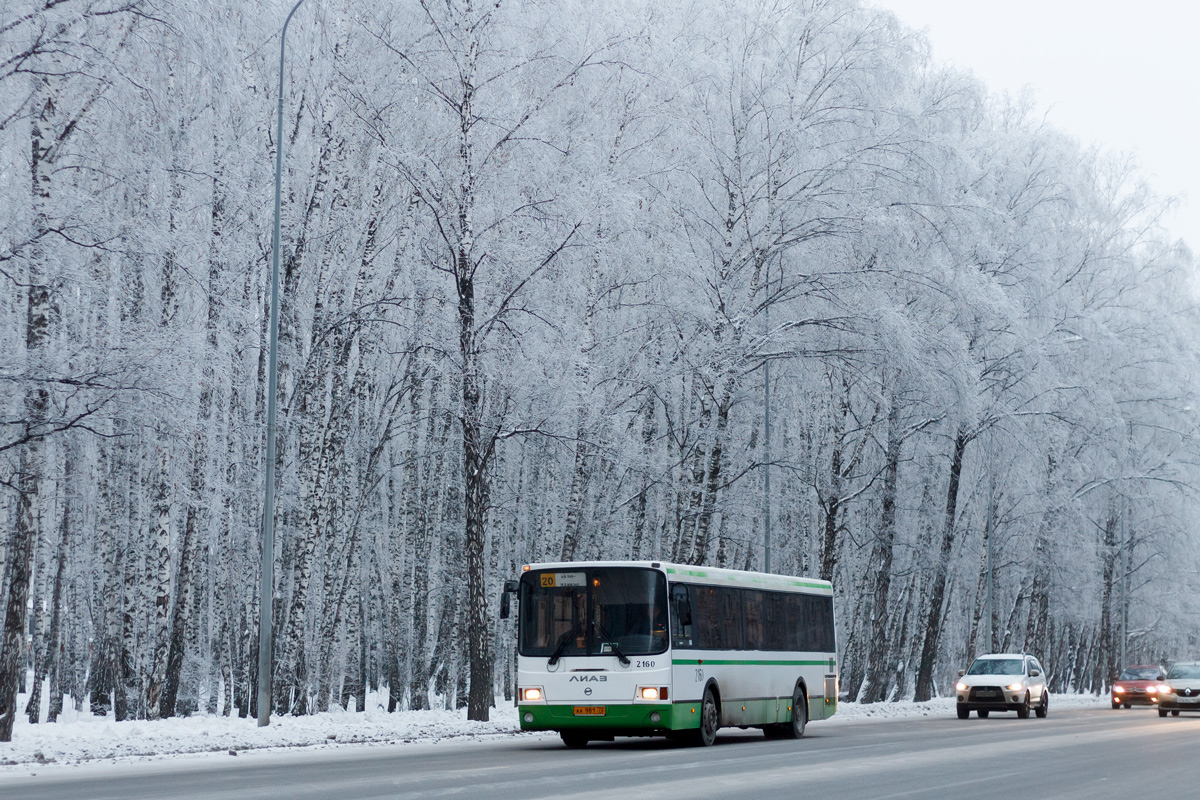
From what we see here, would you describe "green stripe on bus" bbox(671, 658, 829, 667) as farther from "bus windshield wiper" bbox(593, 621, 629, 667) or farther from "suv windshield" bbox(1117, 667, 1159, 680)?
"suv windshield" bbox(1117, 667, 1159, 680)

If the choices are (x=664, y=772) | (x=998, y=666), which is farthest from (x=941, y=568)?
(x=664, y=772)

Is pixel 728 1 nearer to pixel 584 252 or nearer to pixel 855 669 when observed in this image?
pixel 584 252

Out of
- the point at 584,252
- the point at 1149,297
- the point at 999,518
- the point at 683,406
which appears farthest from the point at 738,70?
the point at 1149,297

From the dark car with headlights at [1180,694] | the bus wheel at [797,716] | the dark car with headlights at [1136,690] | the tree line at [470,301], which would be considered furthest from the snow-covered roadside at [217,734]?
the dark car with headlights at [1136,690]

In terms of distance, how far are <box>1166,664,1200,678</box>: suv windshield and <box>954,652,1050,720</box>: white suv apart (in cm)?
547

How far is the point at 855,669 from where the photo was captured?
5634 cm

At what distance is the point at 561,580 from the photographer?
22969 millimetres

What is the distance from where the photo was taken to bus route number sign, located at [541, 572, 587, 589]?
Result: 2288 cm

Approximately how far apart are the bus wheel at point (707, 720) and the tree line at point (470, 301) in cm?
518

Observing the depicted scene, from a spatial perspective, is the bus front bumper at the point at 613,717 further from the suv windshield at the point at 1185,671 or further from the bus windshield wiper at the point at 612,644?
the suv windshield at the point at 1185,671

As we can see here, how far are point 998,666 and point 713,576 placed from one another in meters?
18.3

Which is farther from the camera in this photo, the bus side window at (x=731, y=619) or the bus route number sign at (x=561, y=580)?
the bus side window at (x=731, y=619)

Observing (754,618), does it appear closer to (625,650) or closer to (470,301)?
(625,650)

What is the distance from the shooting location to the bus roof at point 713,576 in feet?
74.8
